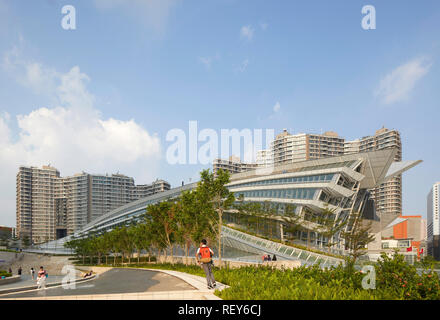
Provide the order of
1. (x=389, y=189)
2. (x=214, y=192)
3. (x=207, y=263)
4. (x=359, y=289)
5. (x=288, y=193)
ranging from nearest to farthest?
(x=359, y=289) < (x=207, y=263) < (x=214, y=192) < (x=288, y=193) < (x=389, y=189)

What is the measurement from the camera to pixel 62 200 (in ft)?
645

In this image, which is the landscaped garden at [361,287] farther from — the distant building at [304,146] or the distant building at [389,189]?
the distant building at [304,146]

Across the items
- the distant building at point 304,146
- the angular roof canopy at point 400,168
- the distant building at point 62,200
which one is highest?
the distant building at point 304,146

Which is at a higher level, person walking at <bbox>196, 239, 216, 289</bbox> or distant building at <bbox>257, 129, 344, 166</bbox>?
distant building at <bbox>257, 129, 344, 166</bbox>

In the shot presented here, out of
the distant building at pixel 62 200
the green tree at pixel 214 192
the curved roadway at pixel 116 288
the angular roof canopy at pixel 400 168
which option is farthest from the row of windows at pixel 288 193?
the distant building at pixel 62 200

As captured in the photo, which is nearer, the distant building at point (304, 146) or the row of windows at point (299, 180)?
the row of windows at point (299, 180)

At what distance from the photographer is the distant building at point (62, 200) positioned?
18650 centimetres

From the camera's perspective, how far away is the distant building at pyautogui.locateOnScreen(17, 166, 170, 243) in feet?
612

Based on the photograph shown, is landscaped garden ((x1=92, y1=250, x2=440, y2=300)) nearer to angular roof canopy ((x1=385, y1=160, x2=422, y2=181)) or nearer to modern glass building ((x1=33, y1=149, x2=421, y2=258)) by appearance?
modern glass building ((x1=33, y1=149, x2=421, y2=258))

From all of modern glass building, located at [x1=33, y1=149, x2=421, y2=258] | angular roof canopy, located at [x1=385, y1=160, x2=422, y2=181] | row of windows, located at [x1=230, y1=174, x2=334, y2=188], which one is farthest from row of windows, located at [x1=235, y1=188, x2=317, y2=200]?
angular roof canopy, located at [x1=385, y1=160, x2=422, y2=181]

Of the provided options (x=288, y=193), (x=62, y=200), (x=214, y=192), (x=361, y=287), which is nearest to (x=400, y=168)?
(x=288, y=193)

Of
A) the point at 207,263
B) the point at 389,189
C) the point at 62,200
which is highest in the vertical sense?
the point at 389,189

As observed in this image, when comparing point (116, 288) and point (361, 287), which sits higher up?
point (361, 287)

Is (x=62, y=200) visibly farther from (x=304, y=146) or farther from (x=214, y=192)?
(x=214, y=192)
